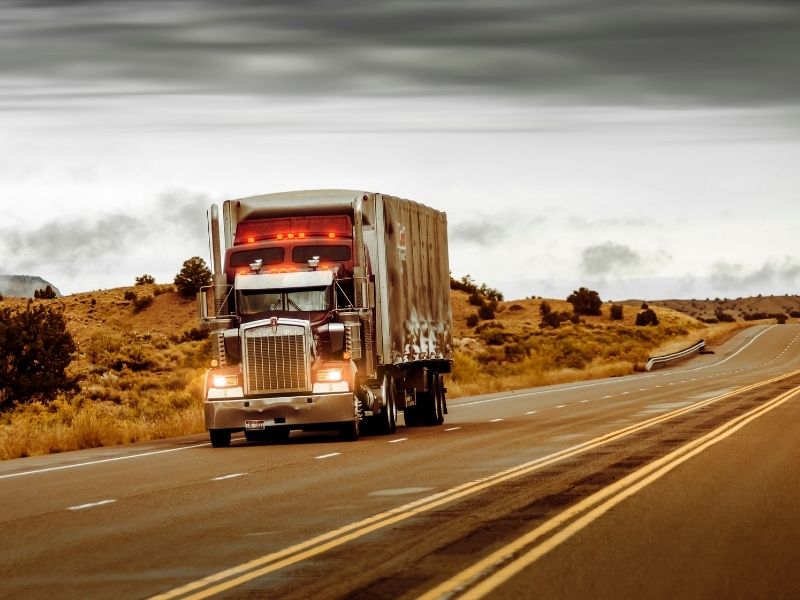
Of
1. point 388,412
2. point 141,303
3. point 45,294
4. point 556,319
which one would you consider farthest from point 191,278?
point 388,412

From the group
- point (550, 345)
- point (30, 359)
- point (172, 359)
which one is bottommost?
point (30, 359)

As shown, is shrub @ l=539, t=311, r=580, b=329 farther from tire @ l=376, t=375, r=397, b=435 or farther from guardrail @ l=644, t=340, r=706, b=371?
tire @ l=376, t=375, r=397, b=435

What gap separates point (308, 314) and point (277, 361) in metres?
1.09

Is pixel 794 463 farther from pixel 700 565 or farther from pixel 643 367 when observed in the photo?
pixel 643 367

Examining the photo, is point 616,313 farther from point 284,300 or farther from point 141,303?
point 284,300

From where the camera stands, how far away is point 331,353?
26266mm

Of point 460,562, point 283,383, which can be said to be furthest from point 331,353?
point 460,562

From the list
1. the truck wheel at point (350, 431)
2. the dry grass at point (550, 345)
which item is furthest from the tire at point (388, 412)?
the dry grass at point (550, 345)

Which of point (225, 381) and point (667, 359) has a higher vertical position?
point (667, 359)

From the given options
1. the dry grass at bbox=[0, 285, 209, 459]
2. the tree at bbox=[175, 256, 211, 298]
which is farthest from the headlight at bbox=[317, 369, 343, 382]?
the tree at bbox=[175, 256, 211, 298]

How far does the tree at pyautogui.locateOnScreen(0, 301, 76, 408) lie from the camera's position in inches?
1891

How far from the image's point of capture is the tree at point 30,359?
48031mm

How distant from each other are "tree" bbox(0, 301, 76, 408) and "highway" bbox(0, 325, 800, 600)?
2232 cm

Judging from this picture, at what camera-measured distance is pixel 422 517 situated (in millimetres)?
13477
